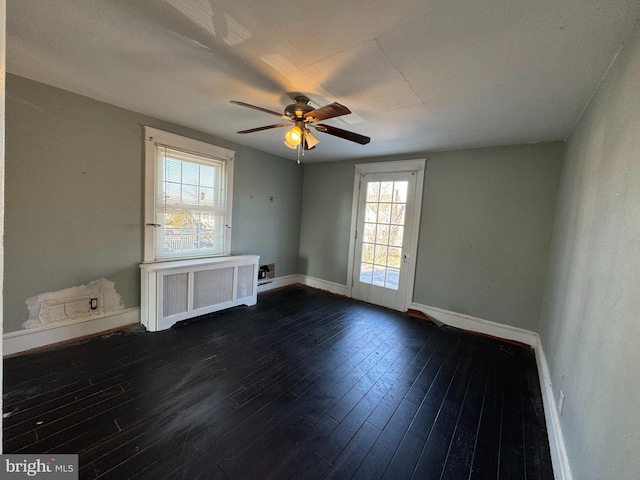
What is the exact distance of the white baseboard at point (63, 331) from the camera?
233 cm

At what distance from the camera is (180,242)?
3.39 metres

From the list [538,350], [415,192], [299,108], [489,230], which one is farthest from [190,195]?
[538,350]

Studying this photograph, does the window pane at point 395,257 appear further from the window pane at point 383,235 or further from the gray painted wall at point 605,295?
the gray painted wall at point 605,295

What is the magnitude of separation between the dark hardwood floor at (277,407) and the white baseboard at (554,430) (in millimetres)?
63

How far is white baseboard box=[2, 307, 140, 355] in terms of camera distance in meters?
2.33

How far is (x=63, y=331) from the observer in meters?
2.55

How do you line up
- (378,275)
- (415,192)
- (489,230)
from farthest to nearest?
(378,275) → (415,192) → (489,230)

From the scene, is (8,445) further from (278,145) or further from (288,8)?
(278,145)

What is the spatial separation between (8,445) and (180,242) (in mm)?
2223

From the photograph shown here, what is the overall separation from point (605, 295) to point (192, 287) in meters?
3.48

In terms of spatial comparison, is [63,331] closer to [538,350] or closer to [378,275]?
[378,275]

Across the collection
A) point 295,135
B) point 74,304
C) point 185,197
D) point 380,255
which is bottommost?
point 74,304

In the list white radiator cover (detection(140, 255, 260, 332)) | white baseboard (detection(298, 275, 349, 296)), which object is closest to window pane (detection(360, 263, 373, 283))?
white baseboard (detection(298, 275, 349, 296))

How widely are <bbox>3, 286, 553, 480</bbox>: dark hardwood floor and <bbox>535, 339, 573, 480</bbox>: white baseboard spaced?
63mm
